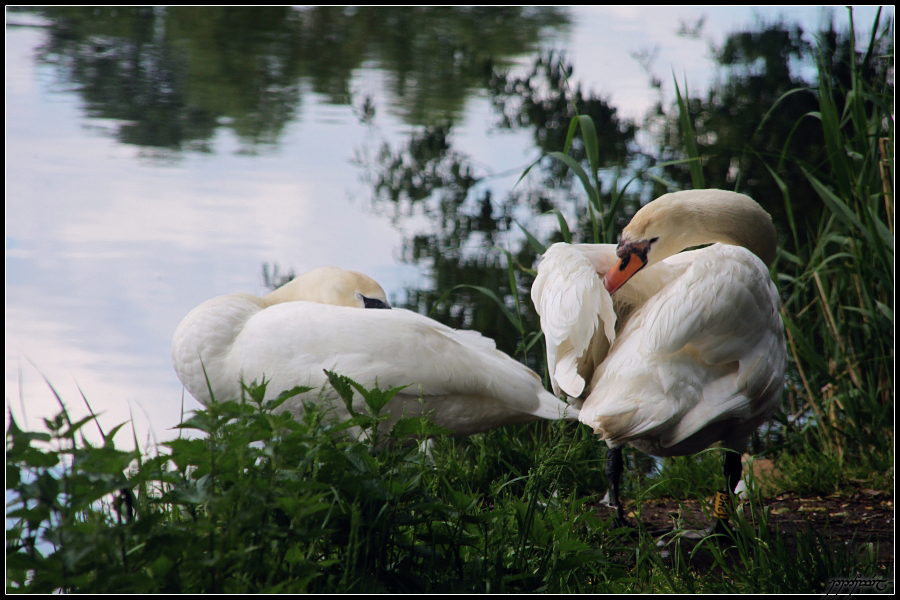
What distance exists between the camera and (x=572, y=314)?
210 centimetres

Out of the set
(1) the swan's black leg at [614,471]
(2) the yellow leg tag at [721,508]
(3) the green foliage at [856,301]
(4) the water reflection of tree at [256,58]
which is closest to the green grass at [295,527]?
(2) the yellow leg tag at [721,508]

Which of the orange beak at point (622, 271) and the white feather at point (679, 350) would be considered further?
the orange beak at point (622, 271)

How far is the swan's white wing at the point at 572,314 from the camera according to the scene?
82.9 inches

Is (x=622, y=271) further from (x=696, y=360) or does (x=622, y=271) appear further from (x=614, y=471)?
(x=614, y=471)

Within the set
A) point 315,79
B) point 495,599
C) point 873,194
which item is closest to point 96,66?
point 315,79

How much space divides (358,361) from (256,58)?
6.65 metres

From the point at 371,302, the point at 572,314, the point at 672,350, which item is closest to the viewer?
the point at 672,350

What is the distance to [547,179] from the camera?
674 centimetres

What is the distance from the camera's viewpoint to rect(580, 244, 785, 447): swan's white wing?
200cm

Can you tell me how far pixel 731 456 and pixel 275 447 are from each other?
5.74 feet

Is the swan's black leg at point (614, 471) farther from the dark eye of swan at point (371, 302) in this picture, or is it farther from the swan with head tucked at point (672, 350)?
the dark eye of swan at point (371, 302)

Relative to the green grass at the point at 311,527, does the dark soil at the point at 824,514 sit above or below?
below

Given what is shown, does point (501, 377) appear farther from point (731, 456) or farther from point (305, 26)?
point (305, 26)

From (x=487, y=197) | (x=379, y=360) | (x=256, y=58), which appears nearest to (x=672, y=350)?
(x=379, y=360)
